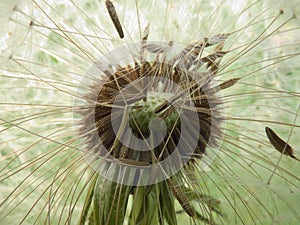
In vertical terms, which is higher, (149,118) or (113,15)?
(113,15)

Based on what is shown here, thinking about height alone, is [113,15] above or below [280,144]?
above

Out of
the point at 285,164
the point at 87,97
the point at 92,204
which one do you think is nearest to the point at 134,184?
the point at 92,204

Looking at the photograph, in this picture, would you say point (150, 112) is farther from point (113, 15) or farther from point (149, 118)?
point (113, 15)

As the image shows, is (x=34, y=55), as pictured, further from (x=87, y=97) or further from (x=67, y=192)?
(x=67, y=192)

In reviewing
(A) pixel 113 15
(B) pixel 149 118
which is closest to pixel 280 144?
(B) pixel 149 118

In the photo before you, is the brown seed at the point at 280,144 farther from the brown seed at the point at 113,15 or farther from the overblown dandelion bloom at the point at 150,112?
the brown seed at the point at 113,15

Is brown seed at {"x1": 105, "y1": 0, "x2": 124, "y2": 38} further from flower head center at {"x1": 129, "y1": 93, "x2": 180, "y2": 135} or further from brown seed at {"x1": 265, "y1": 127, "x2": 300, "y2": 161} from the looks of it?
brown seed at {"x1": 265, "y1": 127, "x2": 300, "y2": 161}

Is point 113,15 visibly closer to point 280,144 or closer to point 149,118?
point 149,118

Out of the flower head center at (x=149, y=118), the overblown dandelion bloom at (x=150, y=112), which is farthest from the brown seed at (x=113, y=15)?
the flower head center at (x=149, y=118)

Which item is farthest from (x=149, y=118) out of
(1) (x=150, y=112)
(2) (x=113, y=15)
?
(2) (x=113, y=15)
